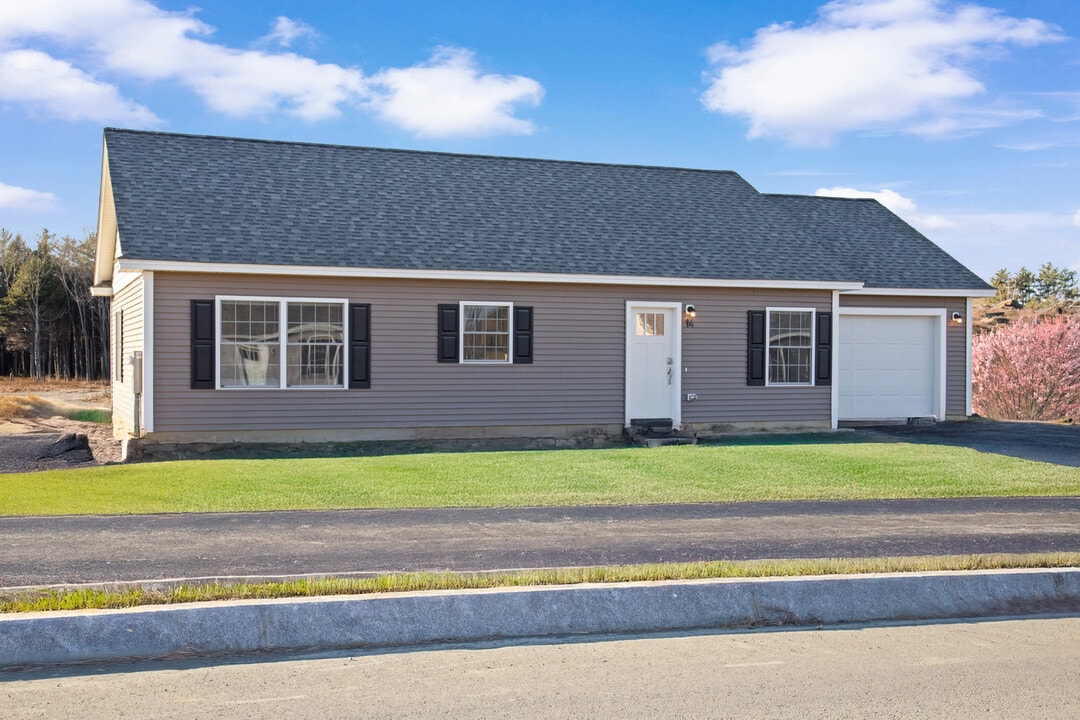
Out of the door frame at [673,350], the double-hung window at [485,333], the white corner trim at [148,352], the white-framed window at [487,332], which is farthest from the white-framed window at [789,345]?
the white corner trim at [148,352]

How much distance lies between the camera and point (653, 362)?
716 inches

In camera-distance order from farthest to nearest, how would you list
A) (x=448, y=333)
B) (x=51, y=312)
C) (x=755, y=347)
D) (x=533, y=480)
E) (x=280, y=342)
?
(x=51, y=312) → (x=755, y=347) → (x=448, y=333) → (x=280, y=342) → (x=533, y=480)

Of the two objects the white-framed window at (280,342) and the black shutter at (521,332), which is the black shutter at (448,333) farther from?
the white-framed window at (280,342)

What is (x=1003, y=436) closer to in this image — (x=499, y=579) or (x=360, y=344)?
(x=360, y=344)

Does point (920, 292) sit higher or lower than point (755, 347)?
higher

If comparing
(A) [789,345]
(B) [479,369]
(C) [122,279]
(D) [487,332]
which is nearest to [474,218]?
(D) [487,332]

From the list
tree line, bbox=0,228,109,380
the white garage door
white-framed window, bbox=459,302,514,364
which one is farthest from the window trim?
tree line, bbox=0,228,109,380

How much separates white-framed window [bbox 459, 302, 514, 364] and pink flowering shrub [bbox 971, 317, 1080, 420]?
13547mm

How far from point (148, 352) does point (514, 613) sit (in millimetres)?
11162

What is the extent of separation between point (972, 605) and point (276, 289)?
12217 millimetres

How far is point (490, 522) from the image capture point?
949 centimetres

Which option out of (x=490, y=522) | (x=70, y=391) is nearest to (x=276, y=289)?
(x=490, y=522)

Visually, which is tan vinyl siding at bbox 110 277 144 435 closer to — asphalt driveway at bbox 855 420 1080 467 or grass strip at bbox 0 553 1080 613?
grass strip at bbox 0 553 1080 613

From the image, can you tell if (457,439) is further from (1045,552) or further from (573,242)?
(1045,552)
